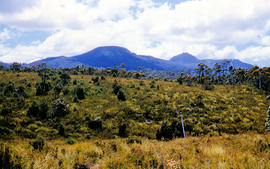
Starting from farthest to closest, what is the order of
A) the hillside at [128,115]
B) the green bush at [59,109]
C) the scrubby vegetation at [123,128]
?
the green bush at [59,109] → the hillside at [128,115] → the scrubby vegetation at [123,128]

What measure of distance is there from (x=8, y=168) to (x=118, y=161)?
2533 mm

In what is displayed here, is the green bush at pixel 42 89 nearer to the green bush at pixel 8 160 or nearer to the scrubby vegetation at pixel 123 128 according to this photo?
the scrubby vegetation at pixel 123 128

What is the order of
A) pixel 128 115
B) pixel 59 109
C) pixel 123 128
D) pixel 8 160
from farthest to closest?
pixel 128 115
pixel 59 109
pixel 123 128
pixel 8 160

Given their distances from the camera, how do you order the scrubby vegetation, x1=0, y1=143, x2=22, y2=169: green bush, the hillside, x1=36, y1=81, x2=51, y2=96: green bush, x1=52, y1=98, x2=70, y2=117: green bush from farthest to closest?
1. x1=36, y1=81, x2=51, y2=96: green bush
2. x1=52, y1=98, x2=70, y2=117: green bush
3. the hillside
4. the scrubby vegetation
5. x1=0, y1=143, x2=22, y2=169: green bush

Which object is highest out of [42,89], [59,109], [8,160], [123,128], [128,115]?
[8,160]

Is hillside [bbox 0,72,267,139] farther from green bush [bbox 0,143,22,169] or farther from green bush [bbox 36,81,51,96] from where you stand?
green bush [bbox 0,143,22,169]

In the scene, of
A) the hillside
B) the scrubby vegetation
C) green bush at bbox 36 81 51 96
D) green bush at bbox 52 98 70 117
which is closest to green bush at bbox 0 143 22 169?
the scrubby vegetation

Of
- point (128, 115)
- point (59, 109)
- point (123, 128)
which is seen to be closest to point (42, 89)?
point (59, 109)

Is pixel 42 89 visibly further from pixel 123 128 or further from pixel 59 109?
pixel 123 128

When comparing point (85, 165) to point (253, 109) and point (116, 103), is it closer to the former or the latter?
point (116, 103)

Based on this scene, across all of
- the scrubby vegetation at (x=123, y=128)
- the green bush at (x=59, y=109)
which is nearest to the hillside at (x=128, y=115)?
the scrubby vegetation at (x=123, y=128)

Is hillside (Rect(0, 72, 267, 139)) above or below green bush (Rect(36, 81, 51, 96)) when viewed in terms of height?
below

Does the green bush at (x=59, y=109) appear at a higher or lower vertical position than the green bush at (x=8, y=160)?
lower

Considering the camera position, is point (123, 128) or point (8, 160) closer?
point (8, 160)
